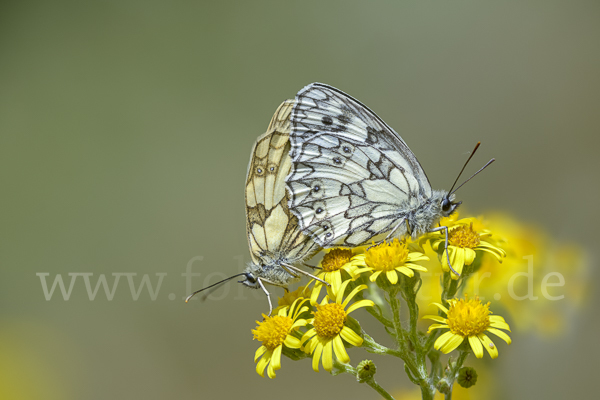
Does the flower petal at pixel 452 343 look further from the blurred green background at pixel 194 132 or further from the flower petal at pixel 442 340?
the blurred green background at pixel 194 132

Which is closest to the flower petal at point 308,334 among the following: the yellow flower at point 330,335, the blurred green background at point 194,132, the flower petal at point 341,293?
the yellow flower at point 330,335

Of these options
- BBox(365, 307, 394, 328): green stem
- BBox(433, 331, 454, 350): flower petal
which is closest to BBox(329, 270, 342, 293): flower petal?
BBox(365, 307, 394, 328): green stem

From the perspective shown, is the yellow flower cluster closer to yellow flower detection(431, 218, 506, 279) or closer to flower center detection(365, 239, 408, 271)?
flower center detection(365, 239, 408, 271)

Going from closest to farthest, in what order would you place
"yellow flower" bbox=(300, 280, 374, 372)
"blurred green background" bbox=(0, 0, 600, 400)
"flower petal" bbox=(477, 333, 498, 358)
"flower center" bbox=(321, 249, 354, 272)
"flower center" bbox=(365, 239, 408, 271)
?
1. "flower petal" bbox=(477, 333, 498, 358)
2. "yellow flower" bbox=(300, 280, 374, 372)
3. "flower center" bbox=(365, 239, 408, 271)
4. "flower center" bbox=(321, 249, 354, 272)
5. "blurred green background" bbox=(0, 0, 600, 400)

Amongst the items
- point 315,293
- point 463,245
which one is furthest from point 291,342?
point 463,245

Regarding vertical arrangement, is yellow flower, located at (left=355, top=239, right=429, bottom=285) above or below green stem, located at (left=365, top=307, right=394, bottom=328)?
above

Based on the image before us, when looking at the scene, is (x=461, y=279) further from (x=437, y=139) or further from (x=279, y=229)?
(x=437, y=139)

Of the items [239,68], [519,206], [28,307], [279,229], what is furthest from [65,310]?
[519,206]

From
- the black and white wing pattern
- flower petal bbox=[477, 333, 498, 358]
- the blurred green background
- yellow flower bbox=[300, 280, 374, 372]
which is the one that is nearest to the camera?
flower petal bbox=[477, 333, 498, 358]

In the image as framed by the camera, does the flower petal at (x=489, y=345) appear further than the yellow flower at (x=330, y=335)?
No
